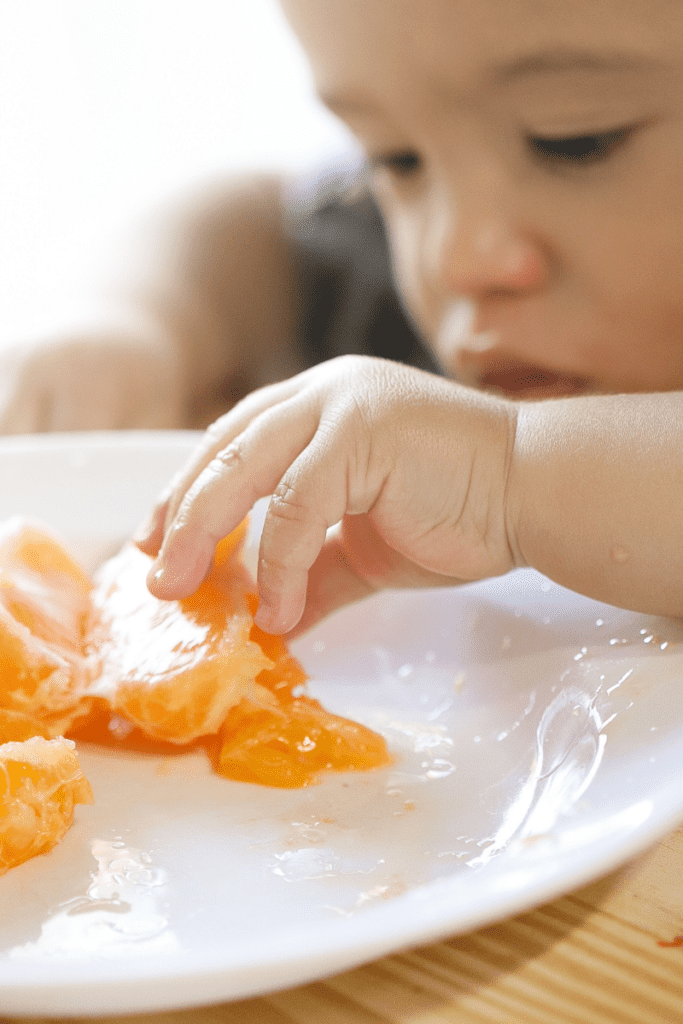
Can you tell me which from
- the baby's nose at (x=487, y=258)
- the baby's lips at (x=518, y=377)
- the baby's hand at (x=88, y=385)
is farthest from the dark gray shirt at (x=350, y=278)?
the baby's nose at (x=487, y=258)

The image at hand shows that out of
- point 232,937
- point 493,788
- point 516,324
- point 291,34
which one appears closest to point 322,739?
point 493,788

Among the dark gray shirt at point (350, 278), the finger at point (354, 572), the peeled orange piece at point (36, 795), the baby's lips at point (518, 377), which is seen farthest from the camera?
the dark gray shirt at point (350, 278)

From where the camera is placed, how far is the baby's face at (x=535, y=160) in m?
0.82

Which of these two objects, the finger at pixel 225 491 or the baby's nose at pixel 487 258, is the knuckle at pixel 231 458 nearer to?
the finger at pixel 225 491

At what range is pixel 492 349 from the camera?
105 centimetres

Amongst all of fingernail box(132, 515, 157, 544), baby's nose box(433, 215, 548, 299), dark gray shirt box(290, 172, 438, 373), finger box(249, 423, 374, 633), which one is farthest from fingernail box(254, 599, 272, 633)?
dark gray shirt box(290, 172, 438, 373)

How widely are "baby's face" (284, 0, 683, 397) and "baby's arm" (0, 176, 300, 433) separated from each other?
49cm

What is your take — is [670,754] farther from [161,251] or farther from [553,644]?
[161,251]

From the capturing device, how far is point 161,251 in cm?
177

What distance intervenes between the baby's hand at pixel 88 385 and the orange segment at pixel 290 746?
0.71m

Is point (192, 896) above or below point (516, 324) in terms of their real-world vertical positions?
below

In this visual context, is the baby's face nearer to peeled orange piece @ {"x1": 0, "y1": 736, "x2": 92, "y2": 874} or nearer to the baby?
the baby

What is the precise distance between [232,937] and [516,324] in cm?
78

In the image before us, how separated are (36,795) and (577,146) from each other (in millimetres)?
749
